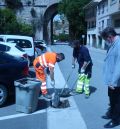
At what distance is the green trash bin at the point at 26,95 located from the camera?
8695mm

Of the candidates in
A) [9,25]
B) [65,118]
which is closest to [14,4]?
[9,25]

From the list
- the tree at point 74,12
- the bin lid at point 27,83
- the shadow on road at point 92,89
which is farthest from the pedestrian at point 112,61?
the tree at point 74,12

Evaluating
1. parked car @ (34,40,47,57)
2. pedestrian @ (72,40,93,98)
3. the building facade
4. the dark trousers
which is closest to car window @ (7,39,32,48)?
parked car @ (34,40,47,57)

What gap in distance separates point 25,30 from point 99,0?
1407 cm

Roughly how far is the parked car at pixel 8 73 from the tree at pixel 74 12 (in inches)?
2623

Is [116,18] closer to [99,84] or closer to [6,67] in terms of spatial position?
[99,84]

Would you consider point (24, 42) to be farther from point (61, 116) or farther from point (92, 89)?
point (61, 116)

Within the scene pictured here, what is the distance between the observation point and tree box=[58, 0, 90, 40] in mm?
76375

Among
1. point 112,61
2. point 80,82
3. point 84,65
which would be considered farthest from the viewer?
point 80,82

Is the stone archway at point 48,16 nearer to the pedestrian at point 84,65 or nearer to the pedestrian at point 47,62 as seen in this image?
the pedestrian at point 84,65

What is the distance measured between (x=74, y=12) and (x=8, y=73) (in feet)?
222

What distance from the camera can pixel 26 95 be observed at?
8.73 metres

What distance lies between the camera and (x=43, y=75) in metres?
10.3

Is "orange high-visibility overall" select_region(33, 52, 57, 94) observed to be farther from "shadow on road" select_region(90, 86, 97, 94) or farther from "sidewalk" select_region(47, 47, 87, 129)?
"shadow on road" select_region(90, 86, 97, 94)
